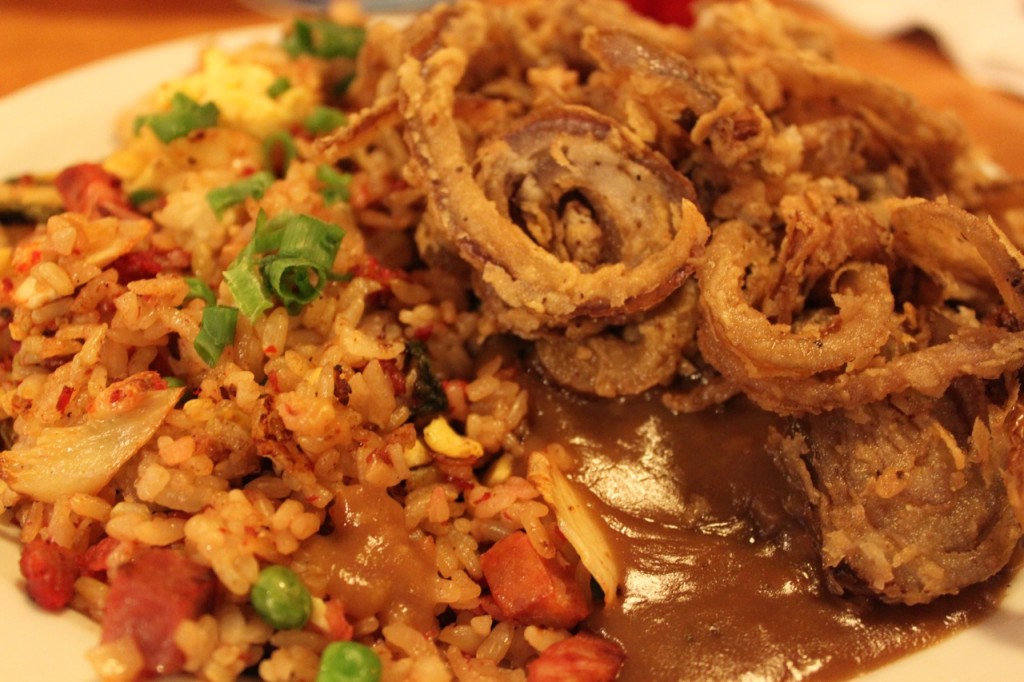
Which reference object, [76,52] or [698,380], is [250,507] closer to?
[698,380]

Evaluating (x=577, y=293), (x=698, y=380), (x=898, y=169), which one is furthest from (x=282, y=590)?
(x=898, y=169)

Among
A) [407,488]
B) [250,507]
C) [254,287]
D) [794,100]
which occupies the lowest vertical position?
[407,488]

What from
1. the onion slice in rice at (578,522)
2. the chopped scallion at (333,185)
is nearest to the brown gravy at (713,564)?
the onion slice in rice at (578,522)

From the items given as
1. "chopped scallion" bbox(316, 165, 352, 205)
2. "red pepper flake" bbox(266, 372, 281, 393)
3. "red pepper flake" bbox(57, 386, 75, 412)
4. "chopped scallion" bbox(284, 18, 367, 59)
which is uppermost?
"chopped scallion" bbox(284, 18, 367, 59)

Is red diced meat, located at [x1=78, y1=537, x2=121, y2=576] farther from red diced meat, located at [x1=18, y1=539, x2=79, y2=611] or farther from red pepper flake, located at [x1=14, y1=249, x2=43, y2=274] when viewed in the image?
red pepper flake, located at [x1=14, y1=249, x2=43, y2=274]

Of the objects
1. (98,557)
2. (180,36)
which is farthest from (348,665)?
(180,36)

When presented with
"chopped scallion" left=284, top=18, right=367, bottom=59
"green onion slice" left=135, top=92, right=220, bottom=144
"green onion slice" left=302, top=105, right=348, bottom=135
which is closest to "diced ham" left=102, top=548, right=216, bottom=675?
"green onion slice" left=135, top=92, right=220, bottom=144
